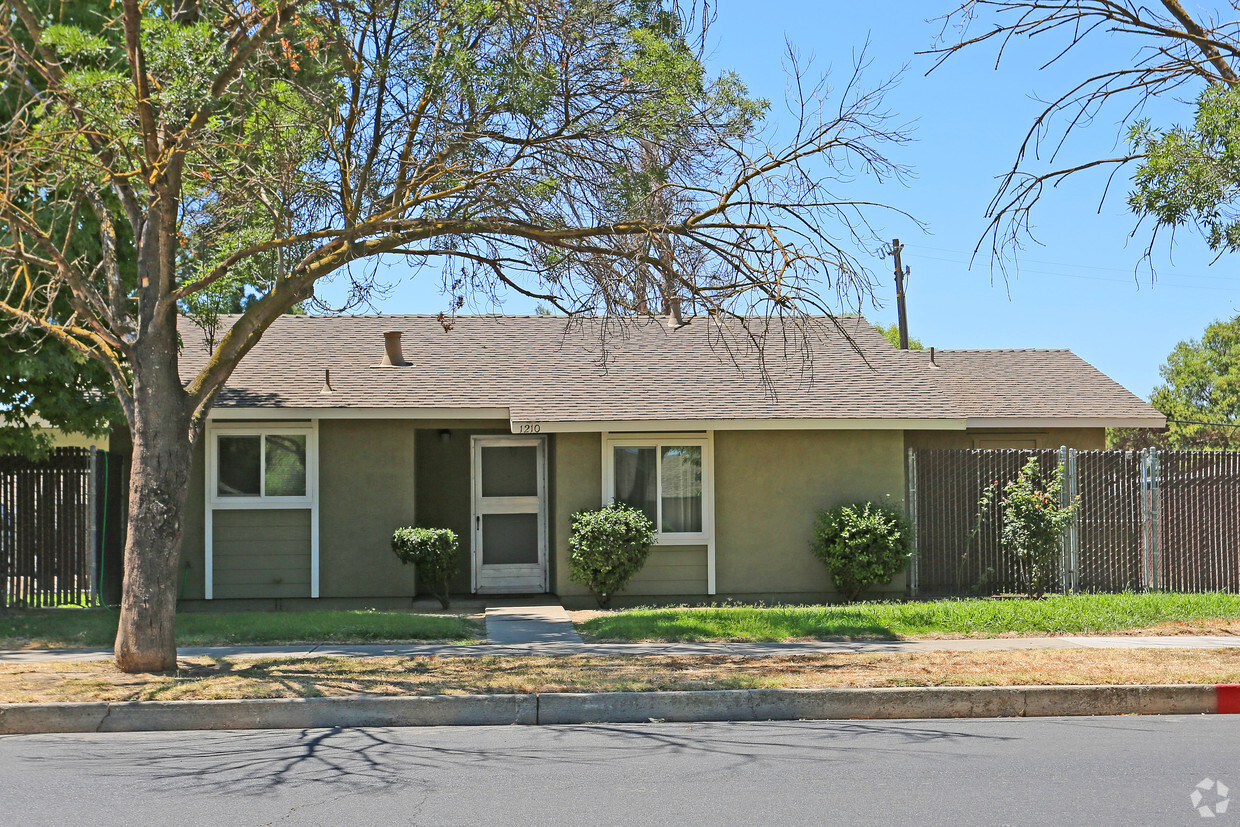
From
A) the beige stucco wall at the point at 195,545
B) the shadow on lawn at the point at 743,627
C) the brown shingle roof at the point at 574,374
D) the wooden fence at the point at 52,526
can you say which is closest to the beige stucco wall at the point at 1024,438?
the brown shingle roof at the point at 574,374

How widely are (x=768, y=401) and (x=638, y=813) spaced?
36.6 feet

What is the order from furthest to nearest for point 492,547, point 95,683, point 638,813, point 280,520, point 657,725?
point 492,547 → point 280,520 → point 95,683 → point 657,725 → point 638,813

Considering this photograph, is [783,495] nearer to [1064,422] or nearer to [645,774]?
[1064,422]

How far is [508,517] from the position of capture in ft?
57.3

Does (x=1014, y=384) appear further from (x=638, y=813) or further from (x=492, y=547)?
(x=638, y=813)

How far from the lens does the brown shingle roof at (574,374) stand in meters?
16.1

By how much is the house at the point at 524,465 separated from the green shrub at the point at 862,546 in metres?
0.46

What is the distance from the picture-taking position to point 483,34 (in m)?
9.87

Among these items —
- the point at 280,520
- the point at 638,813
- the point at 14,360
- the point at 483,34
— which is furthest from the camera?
the point at 280,520

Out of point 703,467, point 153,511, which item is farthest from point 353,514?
point 153,511

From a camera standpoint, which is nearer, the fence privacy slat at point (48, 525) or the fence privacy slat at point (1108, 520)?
the fence privacy slat at point (48, 525)

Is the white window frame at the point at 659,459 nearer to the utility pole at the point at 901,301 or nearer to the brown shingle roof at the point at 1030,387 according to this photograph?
the brown shingle roof at the point at 1030,387

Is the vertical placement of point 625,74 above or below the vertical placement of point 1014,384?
above

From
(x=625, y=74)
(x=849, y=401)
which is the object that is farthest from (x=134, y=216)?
(x=849, y=401)
